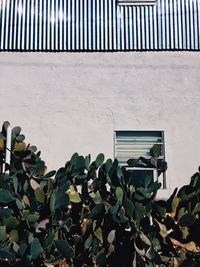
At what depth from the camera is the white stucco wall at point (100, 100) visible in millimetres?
7949

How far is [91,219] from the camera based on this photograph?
603 centimetres

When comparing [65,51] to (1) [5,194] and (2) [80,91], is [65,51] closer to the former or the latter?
(2) [80,91]

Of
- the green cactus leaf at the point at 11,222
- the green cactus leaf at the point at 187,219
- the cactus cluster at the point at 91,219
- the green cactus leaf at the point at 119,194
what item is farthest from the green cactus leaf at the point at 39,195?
the green cactus leaf at the point at 187,219

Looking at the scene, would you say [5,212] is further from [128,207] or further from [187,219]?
[187,219]

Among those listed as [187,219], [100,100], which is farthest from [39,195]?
[100,100]

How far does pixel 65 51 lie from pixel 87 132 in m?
1.34

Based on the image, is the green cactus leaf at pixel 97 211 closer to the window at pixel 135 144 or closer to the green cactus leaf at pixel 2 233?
the green cactus leaf at pixel 2 233

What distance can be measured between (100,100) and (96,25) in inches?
49.5

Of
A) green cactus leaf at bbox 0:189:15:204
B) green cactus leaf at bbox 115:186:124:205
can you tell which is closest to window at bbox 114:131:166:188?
green cactus leaf at bbox 115:186:124:205

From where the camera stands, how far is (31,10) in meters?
8.49

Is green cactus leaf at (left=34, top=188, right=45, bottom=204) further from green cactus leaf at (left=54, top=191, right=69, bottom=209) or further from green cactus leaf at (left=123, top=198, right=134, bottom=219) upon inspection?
green cactus leaf at (left=123, top=198, right=134, bottom=219)

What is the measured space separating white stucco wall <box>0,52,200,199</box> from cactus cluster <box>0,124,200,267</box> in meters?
1.61

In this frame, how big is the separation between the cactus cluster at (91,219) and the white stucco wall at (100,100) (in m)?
1.61

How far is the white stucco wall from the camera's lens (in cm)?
795
